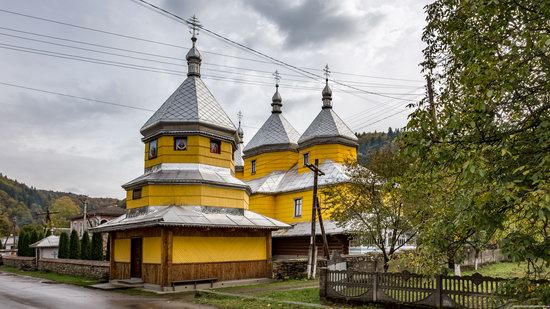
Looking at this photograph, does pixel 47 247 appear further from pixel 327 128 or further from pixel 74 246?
pixel 327 128

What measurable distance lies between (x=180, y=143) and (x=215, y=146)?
1.83 metres

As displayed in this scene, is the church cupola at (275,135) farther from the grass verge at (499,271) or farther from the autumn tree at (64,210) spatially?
the autumn tree at (64,210)

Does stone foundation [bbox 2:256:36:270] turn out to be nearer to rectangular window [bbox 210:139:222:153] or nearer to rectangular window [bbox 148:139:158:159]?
rectangular window [bbox 148:139:158:159]

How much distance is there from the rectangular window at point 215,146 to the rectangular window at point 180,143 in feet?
4.44

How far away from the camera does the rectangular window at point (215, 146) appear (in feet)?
76.5

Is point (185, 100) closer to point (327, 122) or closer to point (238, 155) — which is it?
point (327, 122)

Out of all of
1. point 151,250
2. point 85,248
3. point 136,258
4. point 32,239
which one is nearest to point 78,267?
point 85,248

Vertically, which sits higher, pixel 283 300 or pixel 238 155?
pixel 238 155

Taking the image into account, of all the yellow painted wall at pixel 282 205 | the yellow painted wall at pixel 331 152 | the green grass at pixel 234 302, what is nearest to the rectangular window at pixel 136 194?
the green grass at pixel 234 302

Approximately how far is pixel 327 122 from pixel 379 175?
1791cm

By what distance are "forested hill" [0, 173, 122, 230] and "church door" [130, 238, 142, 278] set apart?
107976mm

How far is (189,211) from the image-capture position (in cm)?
2105

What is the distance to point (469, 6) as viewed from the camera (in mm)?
5883

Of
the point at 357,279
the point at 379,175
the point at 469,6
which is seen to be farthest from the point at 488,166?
the point at 379,175
